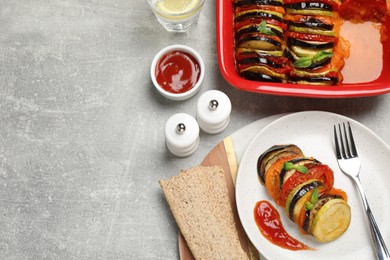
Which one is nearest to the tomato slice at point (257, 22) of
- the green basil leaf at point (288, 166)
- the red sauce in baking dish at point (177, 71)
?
the red sauce in baking dish at point (177, 71)

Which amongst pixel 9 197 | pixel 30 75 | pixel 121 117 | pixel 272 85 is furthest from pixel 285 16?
pixel 9 197

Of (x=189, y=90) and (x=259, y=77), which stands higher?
(x=259, y=77)

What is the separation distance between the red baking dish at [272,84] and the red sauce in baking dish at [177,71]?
0.20m

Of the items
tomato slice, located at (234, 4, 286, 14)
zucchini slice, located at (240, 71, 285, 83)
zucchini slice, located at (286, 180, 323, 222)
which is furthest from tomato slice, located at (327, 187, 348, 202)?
tomato slice, located at (234, 4, 286, 14)

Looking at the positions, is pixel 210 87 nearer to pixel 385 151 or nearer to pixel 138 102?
pixel 138 102

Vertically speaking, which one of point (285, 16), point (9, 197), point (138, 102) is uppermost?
point (285, 16)

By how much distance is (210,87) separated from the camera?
3057 millimetres

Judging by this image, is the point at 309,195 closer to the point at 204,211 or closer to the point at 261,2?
the point at 204,211

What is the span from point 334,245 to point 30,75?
1.87 meters

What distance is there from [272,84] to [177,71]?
1.76 ft

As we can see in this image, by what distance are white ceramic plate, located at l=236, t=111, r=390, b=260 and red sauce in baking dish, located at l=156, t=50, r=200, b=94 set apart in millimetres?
481

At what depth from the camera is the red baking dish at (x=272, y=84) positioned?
2.72 meters

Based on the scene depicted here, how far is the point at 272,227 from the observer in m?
2.75

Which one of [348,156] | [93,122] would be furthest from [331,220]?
[93,122]
